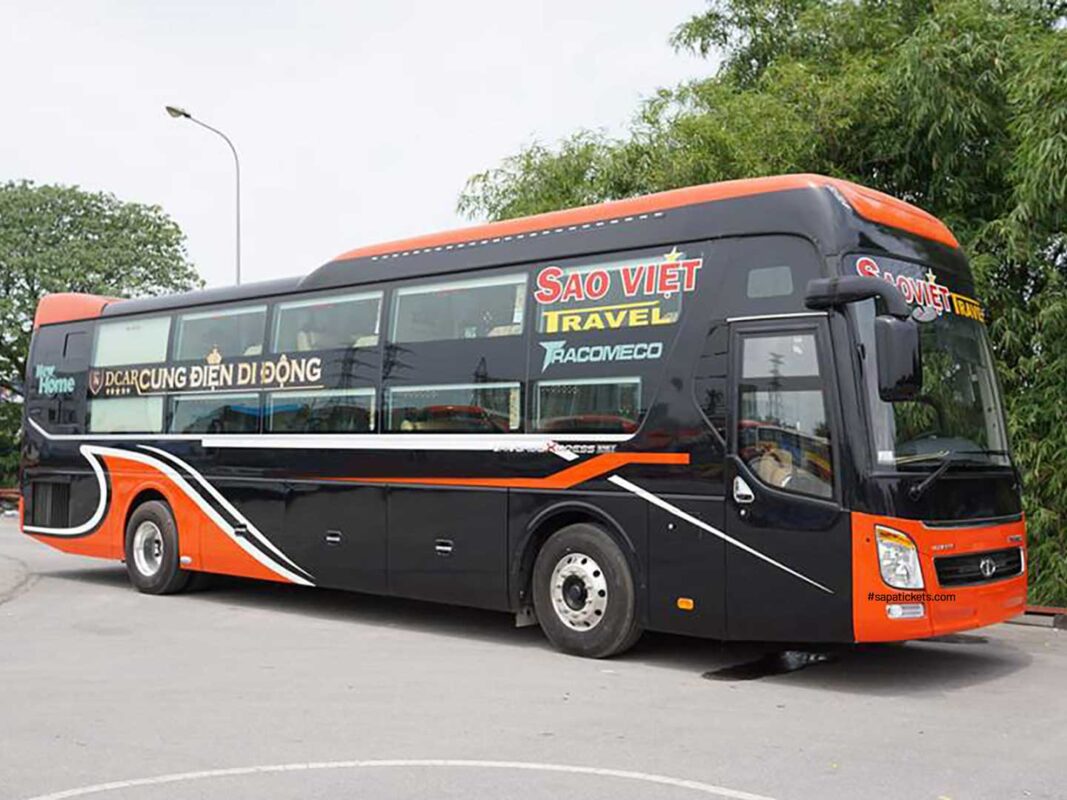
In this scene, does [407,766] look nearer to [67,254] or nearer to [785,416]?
[785,416]

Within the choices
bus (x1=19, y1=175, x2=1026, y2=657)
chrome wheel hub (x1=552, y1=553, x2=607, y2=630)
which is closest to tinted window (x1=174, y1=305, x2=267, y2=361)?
bus (x1=19, y1=175, x2=1026, y2=657)

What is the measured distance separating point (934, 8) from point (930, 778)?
11.7m

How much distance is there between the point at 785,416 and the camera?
8297mm

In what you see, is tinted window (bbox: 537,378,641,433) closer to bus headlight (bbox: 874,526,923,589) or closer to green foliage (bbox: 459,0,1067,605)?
bus headlight (bbox: 874,526,923,589)

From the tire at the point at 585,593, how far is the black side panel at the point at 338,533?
196 centimetres

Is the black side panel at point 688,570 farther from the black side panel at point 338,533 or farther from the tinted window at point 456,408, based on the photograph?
the black side panel at point 338,533

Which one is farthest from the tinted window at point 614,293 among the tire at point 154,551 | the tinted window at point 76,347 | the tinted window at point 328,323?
the tinted window at point 76,347

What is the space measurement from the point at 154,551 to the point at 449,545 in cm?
504

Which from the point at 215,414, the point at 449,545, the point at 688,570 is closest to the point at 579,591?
the point at 688,570

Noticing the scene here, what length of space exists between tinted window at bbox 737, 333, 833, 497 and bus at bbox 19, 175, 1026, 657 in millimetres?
16

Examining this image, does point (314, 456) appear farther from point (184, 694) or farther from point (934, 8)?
point (934, 8)

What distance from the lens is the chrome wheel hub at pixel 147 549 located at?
45.1 feet

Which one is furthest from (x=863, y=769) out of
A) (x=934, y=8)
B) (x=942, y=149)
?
(x=934, y=8)

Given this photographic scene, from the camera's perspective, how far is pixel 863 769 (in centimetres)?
609
